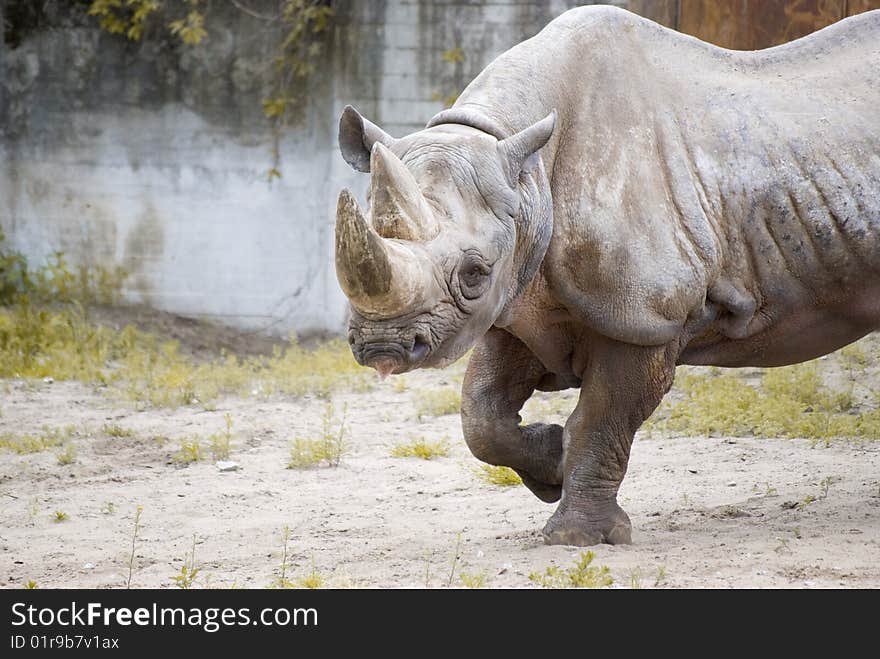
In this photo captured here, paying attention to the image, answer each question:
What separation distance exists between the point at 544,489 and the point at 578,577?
43.7 inches

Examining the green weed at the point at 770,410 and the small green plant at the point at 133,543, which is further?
the green weed at the point at 770,410

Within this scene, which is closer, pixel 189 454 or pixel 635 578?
pixel 635 578

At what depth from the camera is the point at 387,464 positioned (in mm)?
7109

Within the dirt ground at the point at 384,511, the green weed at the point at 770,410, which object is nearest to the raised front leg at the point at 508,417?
the dirt ground at the point at 384,511

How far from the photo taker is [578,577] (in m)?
4.35

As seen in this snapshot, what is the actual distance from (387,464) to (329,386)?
6.59ft

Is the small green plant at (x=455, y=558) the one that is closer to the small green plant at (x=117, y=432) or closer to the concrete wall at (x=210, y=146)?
the small green plant at (x=117, y=432)

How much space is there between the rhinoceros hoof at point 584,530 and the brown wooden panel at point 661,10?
5.06 meters

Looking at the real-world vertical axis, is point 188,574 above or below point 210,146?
below

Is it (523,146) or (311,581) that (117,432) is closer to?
(311,581)

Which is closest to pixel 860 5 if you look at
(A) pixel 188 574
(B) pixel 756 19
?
(B) pixel 756 19

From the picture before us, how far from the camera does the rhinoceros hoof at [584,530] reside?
196 inches

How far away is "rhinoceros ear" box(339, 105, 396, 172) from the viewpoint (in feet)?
15.3
